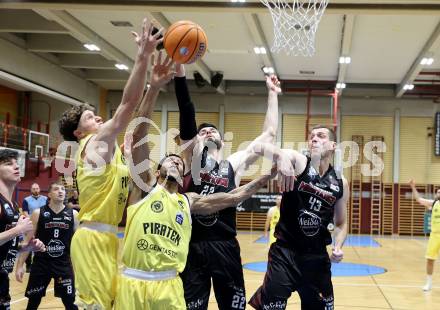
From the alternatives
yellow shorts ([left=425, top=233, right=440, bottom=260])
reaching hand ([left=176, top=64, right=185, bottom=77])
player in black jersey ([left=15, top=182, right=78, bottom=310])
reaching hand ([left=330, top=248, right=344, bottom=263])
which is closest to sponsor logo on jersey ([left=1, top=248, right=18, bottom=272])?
player in black jersey ([left=15, top=182, right=78, bottom=310])

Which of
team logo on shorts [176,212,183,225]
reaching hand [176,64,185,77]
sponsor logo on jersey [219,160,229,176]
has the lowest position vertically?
team logo on shorts [176,212,183,225]

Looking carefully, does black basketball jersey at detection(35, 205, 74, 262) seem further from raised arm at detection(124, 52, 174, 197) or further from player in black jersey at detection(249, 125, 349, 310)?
raised arm at detection(124, 52, 174, 197)

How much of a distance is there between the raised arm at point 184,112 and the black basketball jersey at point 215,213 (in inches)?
13.2

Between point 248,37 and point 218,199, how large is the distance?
11782 millimetres

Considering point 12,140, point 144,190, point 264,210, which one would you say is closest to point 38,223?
point 144,190

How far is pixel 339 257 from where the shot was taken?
4809mm

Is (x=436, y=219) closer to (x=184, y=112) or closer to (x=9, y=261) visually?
(x=184, y=112)

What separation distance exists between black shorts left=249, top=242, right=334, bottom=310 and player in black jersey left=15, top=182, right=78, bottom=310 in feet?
8.67

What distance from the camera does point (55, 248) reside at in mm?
6625

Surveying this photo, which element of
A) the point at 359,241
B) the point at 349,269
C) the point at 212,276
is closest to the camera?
the point at 212,276

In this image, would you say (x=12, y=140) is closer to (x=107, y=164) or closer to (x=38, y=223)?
(x=38, y=223)

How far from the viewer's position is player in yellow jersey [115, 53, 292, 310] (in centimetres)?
360

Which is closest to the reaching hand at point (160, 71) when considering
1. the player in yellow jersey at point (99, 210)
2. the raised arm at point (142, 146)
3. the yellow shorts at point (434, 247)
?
the raised arm at point (142, 146)

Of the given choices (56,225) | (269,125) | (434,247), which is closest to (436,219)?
(434,247)
